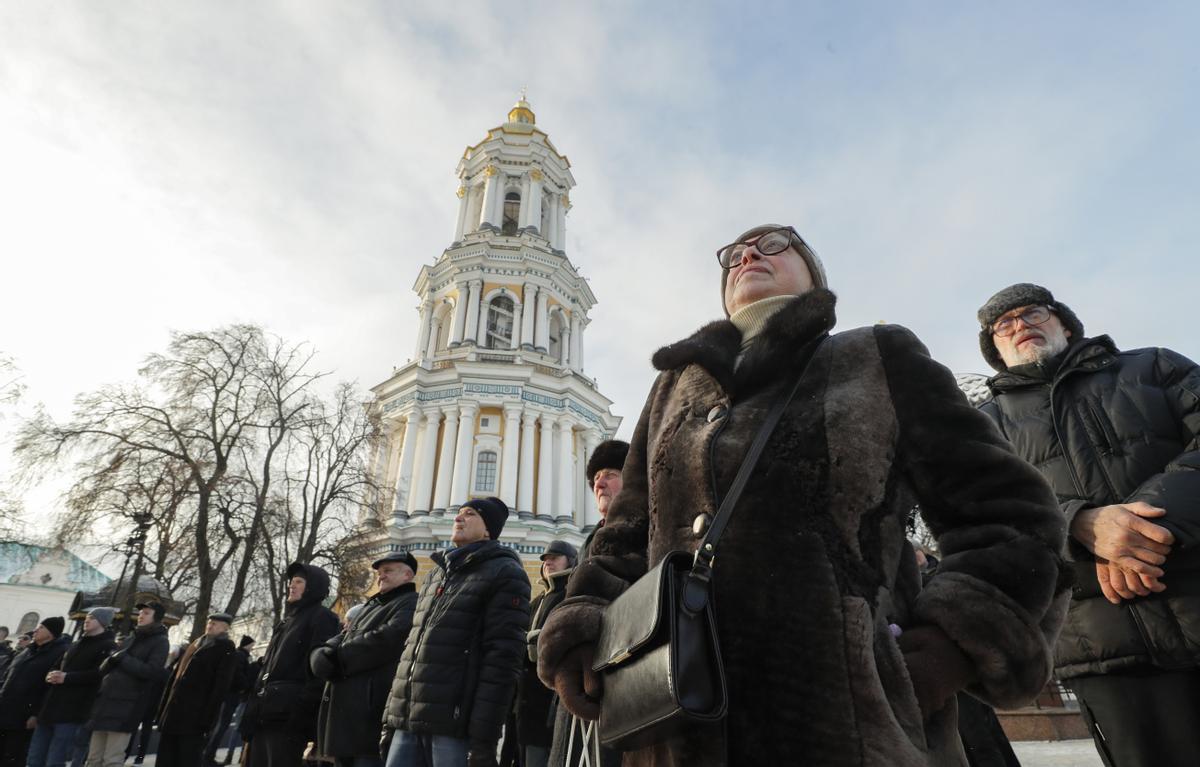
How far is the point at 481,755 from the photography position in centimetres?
398

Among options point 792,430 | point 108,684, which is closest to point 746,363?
point 792,430

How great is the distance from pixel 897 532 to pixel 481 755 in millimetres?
3145

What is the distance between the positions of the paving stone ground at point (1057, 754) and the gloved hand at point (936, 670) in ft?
18.7

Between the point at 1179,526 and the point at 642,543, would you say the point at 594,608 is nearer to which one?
the point at 642,543

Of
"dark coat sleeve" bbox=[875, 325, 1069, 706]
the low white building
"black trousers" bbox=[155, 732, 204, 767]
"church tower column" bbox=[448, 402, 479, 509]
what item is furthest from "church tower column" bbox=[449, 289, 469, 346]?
the low white building

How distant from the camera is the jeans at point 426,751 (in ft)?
13.3

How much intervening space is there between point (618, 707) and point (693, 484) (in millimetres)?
654

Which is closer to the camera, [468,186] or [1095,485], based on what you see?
[1095,485]

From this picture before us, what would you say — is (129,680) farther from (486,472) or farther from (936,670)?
(486,472)

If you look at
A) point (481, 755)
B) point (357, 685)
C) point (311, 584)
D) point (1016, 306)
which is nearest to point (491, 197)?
point (311, 584)

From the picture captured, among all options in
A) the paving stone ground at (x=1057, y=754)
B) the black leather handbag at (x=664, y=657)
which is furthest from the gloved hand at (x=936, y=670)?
the paving stone ground at (x=1057, y=754)

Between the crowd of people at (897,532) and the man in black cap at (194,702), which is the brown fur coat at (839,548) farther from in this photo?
the man in black cap at (194,702)

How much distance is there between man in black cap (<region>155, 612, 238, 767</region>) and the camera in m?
6.88

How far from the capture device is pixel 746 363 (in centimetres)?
213
